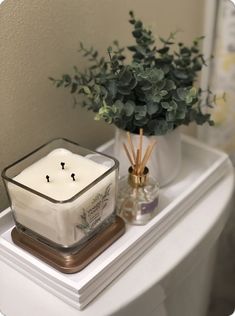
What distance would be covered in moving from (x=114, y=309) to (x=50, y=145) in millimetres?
237

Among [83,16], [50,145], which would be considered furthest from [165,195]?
[83,16]

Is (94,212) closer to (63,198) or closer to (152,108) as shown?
(63,198)

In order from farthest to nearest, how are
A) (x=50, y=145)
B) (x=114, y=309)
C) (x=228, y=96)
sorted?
(x=228, y=96)
(x=50, y=145)
(x=114, y=309)

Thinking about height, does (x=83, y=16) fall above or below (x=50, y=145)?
above

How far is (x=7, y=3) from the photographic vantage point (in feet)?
1.80

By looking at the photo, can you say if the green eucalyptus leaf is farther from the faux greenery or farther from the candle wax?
the candle wax

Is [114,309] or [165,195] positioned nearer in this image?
[114,309]

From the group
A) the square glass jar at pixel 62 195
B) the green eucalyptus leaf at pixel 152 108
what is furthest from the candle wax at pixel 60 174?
the green eucalyptus leaf at pixel 152 108

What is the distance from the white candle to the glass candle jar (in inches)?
1.5

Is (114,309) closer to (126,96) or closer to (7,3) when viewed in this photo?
(126,96)

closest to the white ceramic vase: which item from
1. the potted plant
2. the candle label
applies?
the potted plant

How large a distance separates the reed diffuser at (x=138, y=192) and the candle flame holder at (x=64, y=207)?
0.09 ft

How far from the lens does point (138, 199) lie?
0.61 metres

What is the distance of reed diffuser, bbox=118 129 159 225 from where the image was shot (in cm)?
61
